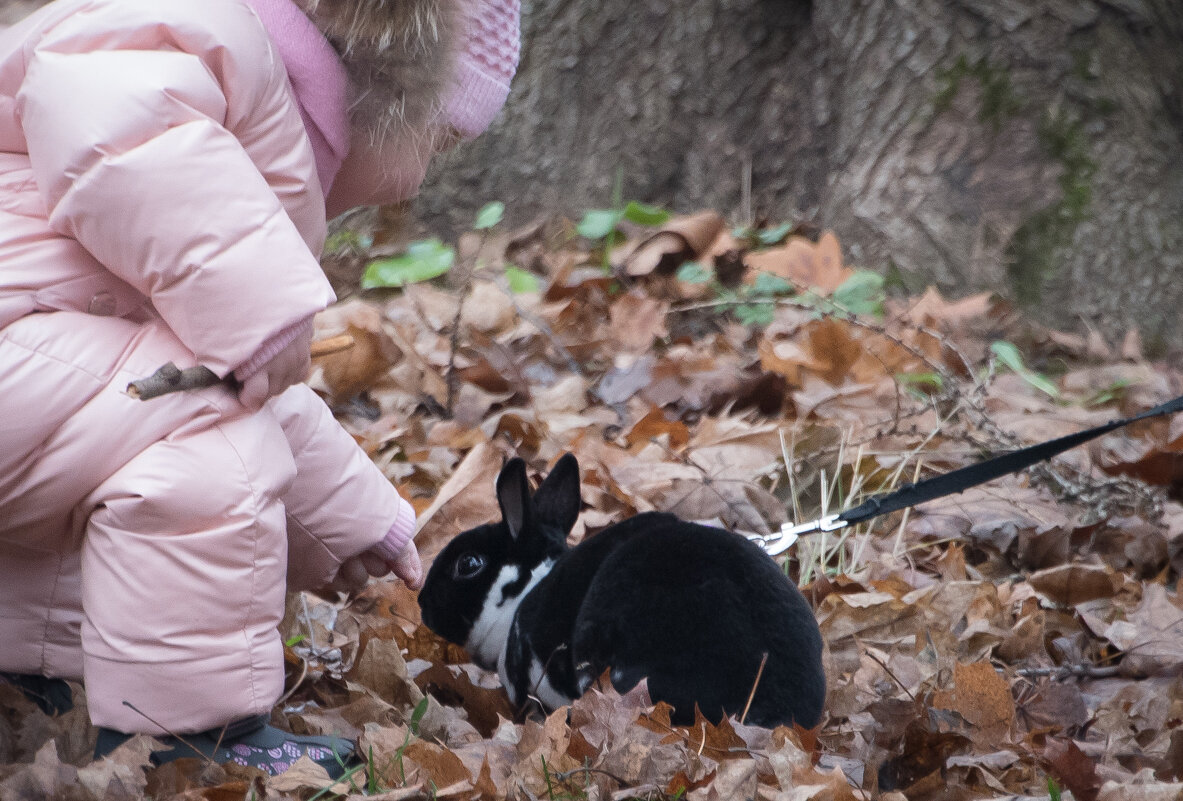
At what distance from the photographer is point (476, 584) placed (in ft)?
7.20

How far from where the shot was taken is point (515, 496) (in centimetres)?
217

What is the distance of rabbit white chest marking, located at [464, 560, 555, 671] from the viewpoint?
2.19 metres

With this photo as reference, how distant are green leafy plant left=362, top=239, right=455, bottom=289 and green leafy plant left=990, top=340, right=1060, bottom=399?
1.97 metres

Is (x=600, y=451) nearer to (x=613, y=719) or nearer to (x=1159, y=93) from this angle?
(x=613, y=719)

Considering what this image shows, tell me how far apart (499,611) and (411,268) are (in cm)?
254

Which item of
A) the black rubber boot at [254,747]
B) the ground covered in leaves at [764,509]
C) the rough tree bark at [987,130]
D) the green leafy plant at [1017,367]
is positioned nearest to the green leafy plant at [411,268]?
the ground covered in leaves at [764,509]

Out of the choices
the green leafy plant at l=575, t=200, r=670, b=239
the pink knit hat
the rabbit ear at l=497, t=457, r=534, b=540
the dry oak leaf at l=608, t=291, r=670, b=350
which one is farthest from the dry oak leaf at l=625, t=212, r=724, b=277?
the rabbit ear at l=497, t=457, r=534, b=540

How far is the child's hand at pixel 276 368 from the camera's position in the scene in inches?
72.6

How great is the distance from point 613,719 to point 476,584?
0.48 metres

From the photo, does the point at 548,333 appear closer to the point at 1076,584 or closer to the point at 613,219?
the point at 613,219

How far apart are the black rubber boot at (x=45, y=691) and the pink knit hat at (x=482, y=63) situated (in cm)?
122

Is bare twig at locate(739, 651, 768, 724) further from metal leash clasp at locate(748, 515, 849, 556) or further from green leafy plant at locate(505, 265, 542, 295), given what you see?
green leafy plant at locate(505, 265, 542, 295)

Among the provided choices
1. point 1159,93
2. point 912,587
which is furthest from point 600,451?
point 1159,93

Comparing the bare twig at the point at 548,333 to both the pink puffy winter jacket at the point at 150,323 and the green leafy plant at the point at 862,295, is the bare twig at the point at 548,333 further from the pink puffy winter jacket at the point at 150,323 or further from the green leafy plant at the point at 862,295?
the pink puffy winter jacket at the point at 150,323
